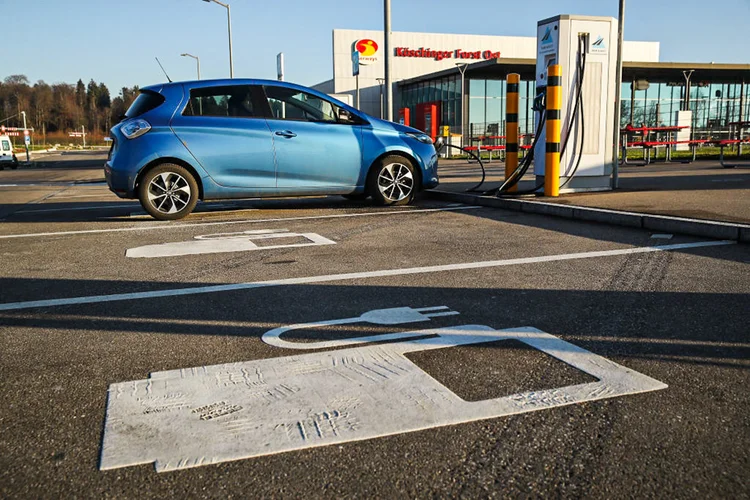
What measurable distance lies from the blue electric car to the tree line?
130307mm

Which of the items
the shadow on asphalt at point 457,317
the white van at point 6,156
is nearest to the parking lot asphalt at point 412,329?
the shadow on asphalt at point 457,317

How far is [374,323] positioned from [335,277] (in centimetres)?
127

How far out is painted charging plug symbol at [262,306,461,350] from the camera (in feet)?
10.6

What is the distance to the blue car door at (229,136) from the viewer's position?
8438 mm

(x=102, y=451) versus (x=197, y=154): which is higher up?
(x=197, y=154)

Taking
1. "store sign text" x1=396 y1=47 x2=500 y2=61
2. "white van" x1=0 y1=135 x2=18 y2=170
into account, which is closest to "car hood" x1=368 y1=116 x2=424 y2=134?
"white van" x1=0 y1=135 x2=18 y2=170

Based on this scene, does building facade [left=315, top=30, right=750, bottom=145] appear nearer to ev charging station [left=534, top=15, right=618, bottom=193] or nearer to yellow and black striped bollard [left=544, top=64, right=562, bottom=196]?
ev charging station [left=534, top=15, right=618, bottom=193]

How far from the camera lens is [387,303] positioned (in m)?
4.01

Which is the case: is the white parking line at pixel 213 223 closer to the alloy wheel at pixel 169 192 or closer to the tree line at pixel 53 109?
the alloy wheel at pixel 169 192

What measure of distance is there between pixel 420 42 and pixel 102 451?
175 feet

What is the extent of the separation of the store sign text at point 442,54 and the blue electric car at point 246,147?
44554 millimetres

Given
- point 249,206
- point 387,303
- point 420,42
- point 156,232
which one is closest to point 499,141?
point 420,42

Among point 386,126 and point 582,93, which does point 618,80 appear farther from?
point 386,126

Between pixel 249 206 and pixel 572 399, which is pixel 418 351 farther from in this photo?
pixel 249 206
